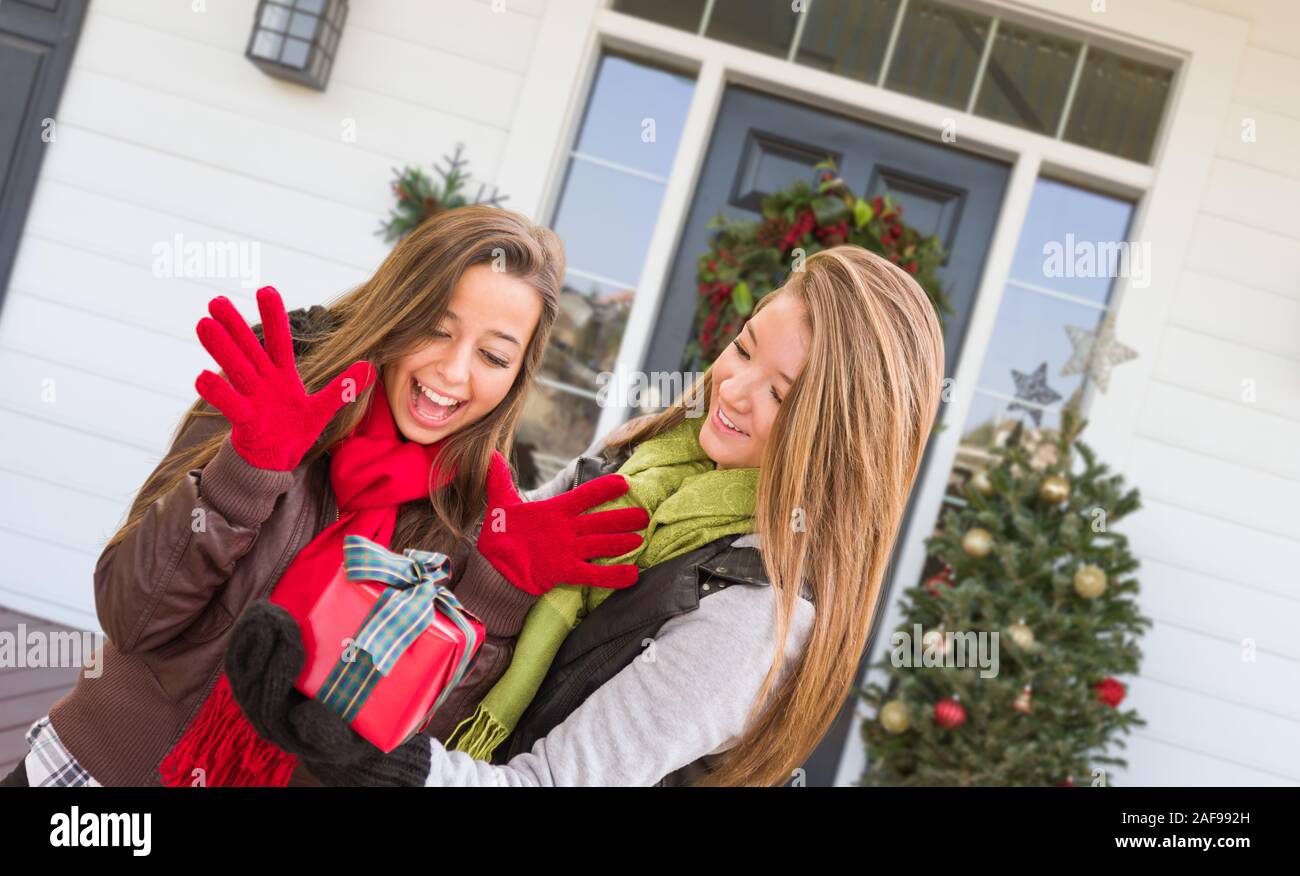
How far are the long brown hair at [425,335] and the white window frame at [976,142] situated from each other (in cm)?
191

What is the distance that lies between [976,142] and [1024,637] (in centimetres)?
151

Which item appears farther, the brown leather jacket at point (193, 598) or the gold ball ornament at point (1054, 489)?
the gold ball ornament at point (1054, 489)

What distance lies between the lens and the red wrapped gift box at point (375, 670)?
840 mm

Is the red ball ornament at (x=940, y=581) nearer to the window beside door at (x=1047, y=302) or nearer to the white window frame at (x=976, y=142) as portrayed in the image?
the white window frame at (x=976, y=142)

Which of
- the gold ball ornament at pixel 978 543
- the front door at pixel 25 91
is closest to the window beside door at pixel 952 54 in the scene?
the gold ball ornament at pixel 978 543

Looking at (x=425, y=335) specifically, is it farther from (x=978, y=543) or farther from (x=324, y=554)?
(x=978, y=543)

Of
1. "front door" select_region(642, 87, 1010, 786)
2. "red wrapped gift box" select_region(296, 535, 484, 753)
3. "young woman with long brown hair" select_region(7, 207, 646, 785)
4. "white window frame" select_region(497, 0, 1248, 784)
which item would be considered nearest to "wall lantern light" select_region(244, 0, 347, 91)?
"white window frame" select_region(497, 0, 1248, 784)

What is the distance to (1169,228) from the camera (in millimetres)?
3037

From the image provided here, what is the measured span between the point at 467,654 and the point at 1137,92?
3087 mm

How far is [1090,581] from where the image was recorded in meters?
2.63

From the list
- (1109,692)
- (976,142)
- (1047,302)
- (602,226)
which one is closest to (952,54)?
(976,142)

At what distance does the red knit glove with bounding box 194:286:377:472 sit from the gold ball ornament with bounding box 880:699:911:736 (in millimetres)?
2136

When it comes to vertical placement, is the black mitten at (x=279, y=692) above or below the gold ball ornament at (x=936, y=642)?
above
